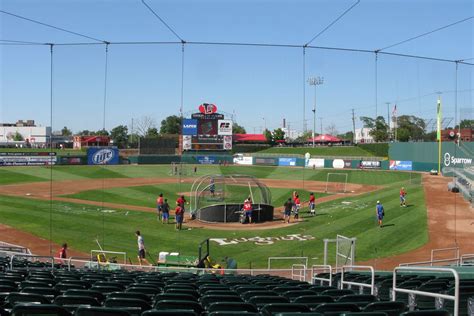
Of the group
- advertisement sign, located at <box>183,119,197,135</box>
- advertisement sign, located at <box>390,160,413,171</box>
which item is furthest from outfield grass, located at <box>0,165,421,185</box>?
advertisement sign, located at <box>183,119,197,135</box>

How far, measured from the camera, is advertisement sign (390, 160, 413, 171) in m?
53.7

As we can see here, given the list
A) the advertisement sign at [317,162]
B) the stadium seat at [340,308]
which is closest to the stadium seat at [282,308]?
the stadium seat at [340,308]

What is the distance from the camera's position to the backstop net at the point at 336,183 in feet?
131

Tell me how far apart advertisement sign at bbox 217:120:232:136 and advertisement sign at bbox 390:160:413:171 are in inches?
958

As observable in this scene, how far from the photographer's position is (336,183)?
4631 centimetres

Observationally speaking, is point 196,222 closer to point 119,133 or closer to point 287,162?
point 119,133

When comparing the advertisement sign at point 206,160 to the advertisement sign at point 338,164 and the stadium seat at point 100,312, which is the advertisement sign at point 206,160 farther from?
the stadium seat at point 100,312

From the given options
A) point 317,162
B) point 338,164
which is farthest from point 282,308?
point 338,164

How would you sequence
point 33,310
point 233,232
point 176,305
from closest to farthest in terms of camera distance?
point 33,310, point 176,305, point 233,232

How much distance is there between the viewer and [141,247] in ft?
56.5

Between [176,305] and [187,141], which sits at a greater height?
[187,141]

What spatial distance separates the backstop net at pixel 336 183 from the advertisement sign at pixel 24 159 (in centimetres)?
3343

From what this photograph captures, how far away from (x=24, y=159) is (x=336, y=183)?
38.2 metres

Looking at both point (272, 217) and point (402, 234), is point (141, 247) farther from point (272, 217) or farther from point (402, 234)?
point (402, 234)
